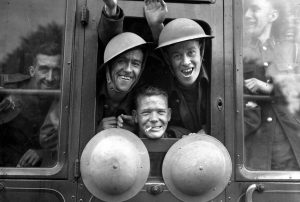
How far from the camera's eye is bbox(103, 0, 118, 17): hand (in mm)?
1962

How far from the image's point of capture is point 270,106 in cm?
225

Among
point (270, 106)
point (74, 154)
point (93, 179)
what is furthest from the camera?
point (270, 106)

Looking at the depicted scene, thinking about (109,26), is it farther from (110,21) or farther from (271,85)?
(271,85)

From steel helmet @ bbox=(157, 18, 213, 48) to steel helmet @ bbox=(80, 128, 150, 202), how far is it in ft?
1.70

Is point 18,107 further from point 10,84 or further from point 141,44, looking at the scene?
point 141,44

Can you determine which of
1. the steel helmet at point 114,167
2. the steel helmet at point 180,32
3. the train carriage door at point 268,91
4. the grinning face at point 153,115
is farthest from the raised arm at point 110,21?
the train carriage door at point 268,91

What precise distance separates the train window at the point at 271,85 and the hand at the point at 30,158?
1.01 metres

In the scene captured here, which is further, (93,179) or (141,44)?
(141,44)

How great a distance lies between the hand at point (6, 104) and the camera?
6.84 feet

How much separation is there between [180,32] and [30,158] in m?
0.93

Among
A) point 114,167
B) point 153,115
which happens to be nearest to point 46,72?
point 153,115

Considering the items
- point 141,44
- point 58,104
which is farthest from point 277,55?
point 58,104

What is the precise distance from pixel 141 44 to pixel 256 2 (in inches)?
26.6

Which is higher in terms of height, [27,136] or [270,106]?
[270,106]
